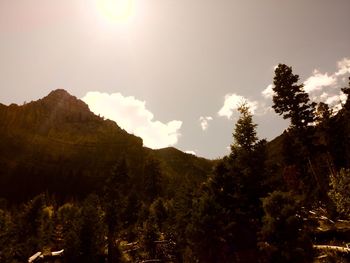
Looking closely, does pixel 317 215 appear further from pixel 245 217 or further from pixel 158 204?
pixel 158 204

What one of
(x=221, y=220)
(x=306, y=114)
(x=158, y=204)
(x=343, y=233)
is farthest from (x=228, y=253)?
(x=158, y=204)

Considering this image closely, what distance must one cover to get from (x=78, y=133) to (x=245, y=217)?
149950mm

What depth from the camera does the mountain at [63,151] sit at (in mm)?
131125

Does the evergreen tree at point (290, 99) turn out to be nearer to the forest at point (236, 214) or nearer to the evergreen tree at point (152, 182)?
the forest at point (236, 214)

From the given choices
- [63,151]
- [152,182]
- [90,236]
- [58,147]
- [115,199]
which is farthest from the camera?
[58,147]

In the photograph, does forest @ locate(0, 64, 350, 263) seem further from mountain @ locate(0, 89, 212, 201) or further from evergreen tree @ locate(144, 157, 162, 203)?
mountain @ locate(0, 89, 212, 201)

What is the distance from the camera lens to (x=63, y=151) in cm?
15038

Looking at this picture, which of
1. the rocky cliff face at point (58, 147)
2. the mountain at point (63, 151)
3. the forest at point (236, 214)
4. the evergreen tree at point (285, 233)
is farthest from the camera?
the rocky cliff face at point (58, 147)

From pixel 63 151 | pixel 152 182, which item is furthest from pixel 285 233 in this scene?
pixel 63 151

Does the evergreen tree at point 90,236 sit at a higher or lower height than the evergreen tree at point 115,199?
→ lower

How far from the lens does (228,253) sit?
2141 centimetres

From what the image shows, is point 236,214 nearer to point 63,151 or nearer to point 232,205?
point 232,205

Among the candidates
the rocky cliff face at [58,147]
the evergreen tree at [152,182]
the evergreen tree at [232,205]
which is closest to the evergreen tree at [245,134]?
the evergreen tree at [232,205]

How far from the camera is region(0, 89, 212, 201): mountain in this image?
430 feet
